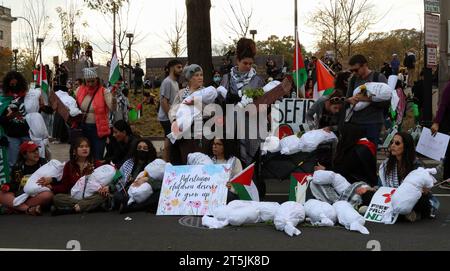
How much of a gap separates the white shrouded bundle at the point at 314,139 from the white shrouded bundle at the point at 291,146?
0.18 feet

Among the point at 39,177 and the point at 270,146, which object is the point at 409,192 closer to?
the point at 270,146

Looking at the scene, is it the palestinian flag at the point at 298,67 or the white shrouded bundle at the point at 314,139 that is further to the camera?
the palestinian flag at the point at 298,67

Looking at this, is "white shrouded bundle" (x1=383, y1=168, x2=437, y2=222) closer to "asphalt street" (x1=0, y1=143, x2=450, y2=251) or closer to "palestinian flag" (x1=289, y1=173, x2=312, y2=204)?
"asphalt street" (x1=0, y1=143, x2=450, y2=251)

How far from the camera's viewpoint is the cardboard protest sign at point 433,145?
7898 millimetres

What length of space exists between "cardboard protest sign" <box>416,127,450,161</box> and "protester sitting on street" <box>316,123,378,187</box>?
1021 millimetres

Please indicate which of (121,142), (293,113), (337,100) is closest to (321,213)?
(337,100)

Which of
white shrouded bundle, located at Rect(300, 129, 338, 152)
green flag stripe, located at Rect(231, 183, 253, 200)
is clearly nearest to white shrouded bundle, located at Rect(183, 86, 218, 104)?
green flag stripe, located at Rect(231, 183, 253, 200)

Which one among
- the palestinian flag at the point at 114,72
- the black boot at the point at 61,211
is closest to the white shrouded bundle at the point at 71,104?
the palestinian flag at the point at 114,72

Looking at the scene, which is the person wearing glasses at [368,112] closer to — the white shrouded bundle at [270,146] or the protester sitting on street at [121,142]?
the white shrouded bundle at [270,146]

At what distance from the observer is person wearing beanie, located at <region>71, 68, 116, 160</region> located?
8.52 m

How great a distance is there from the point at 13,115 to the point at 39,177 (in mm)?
1137

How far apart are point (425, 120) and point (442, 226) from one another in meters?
5.96

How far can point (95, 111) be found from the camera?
8531 millimetres

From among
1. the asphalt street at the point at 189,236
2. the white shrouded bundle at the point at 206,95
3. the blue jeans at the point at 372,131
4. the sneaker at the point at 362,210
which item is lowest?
the asphalt street at the point at 189,236
